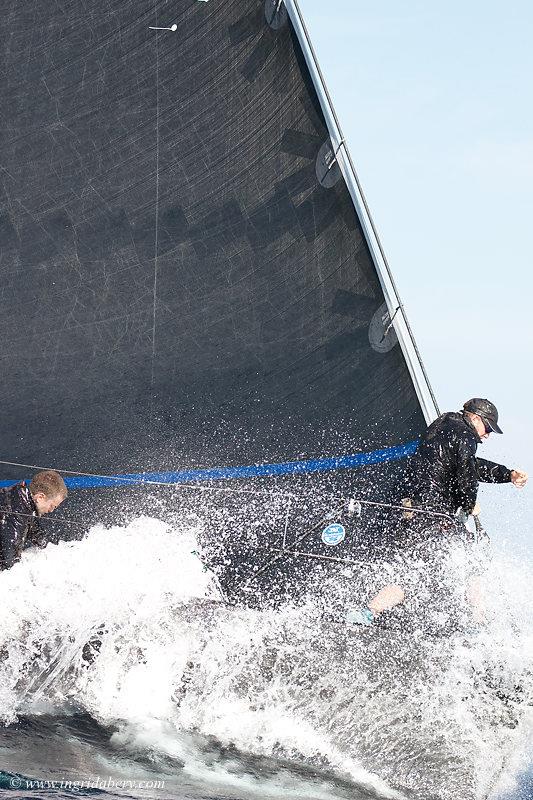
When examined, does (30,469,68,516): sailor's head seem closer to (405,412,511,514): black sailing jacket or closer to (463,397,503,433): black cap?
(405,412,511,514): black sailing jacket

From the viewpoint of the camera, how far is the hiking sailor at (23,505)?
6426 millimetres

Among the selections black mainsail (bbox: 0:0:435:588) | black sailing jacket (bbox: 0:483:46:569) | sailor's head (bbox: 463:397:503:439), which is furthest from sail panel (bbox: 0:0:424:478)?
black sailing jacket (bbox: 0:483:46:569)

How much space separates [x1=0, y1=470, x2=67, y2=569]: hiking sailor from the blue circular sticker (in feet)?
5.60

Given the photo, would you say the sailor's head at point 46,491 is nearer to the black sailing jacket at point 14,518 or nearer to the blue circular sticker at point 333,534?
the black sailing jacket at point 14,518

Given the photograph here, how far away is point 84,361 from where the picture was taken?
8.05 metres

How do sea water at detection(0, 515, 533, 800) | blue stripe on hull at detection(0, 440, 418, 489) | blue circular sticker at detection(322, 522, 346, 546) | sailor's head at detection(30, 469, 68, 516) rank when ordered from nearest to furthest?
sea water at detection(0, 515, 533, 800) → sailor's head at detection(30, 469, 68, 516) → blue circular sticker at detection(322, 522, 346, 546) → blue stripe on hull at detection(0, 440, 418, 489)

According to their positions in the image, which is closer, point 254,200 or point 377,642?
point 377,642

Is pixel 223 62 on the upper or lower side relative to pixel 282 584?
upper

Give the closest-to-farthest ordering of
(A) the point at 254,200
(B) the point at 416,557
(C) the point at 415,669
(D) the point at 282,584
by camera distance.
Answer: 1. (C) the point at 415,669
2. (B) the point at 416,557
3. (D) the point at 282,584
4. (A) the point at 254,200

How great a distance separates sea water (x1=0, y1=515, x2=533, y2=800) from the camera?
6.09m

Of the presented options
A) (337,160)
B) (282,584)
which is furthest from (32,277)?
(282,584)

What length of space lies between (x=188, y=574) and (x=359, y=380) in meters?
1.90

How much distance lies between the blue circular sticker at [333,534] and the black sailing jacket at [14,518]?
1.82 meters

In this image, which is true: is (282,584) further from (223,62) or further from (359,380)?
(223,62)
